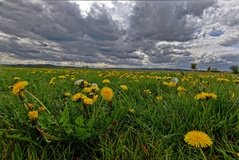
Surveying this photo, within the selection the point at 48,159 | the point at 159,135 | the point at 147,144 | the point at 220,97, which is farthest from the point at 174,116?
the point at 48,159

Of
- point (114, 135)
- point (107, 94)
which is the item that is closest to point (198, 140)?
point (114, 135)

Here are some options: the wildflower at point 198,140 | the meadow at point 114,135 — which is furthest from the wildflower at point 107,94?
the wildflower at point 198,140

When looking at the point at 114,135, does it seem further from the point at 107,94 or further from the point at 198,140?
the point at 198,140

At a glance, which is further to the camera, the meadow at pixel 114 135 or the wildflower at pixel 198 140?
the meadow at pixel 114 135

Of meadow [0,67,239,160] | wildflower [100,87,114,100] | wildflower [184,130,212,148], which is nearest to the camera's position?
wildflower [184,130,212,148]

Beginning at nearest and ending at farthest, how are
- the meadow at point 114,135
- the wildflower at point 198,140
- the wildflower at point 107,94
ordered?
the wildflower at point 198,140, the meadow at point 114,135, the wildflower at point 107,94

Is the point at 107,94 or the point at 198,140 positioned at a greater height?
the point at 107,94

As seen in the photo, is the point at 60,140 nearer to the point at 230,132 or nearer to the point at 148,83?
the point at 230,132

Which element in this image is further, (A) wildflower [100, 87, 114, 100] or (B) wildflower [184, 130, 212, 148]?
(A) wildflower [100, 87, 114, 100]

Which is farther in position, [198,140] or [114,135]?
[114,135]

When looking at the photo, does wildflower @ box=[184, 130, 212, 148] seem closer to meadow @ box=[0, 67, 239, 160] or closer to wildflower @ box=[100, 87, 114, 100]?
meadow @ box=[0, 67, 239, 160]

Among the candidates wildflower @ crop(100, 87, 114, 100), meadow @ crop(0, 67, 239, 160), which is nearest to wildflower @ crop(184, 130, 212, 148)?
meadow @ crop(0, 67, 239, 160)

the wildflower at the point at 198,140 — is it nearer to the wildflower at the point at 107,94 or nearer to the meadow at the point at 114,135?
the meadow at the point at 114,135

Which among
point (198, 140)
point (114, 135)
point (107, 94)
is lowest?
point (114, 135)
